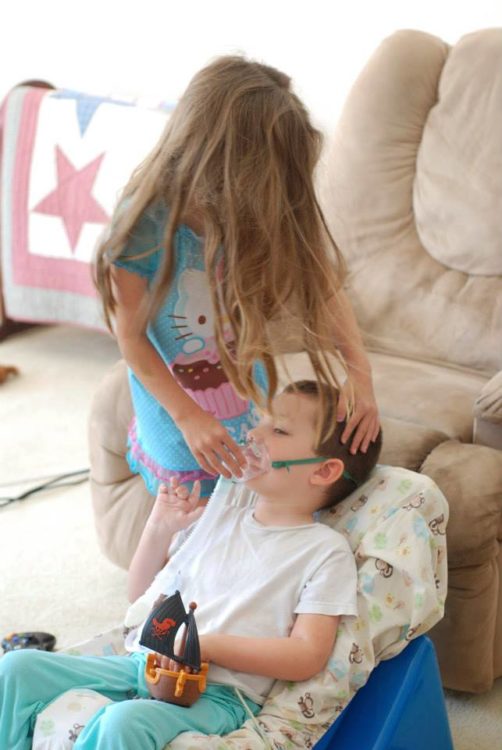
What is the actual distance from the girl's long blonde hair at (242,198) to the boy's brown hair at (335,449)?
35 millimetres

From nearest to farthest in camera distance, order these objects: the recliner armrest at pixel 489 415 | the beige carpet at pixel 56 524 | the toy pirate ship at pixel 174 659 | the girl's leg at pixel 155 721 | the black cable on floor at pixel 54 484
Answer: the girl's leg at pixel 155 721, the toy pirate ship at pixel 174 659, the recliner armrest at pixel 489 415, the beige carpet at pixel 56 524, the black cable on floor at pixel 54 484

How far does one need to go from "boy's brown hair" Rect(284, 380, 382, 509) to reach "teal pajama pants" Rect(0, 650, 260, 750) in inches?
14.4

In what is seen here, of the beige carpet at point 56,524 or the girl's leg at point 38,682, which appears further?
the beige carpet at point 56,524

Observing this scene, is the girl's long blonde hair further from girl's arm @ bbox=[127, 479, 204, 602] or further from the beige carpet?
the beige carpet

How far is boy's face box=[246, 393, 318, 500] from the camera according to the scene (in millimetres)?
1527

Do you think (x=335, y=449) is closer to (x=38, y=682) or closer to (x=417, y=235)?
(x=38, y=682)

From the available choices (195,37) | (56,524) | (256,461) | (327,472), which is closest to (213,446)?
(256,461)

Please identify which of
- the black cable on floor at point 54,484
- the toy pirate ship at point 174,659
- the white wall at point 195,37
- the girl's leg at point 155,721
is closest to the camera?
the girl's leg at point 155,721

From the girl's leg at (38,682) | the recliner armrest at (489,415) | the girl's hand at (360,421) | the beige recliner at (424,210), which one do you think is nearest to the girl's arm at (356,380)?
the girl's hand at (360,421)

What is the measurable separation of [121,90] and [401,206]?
1.51m

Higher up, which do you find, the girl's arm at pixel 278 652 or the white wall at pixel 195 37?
the white wall at pixel 195 37

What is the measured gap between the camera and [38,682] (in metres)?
1.34

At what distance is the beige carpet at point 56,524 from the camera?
199 cm

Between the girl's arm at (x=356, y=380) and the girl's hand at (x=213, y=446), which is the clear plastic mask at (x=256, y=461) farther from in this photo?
the girl's arm at (x=356, y=380)
